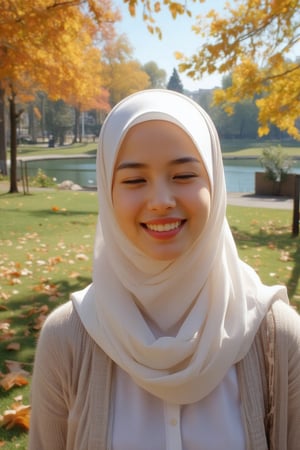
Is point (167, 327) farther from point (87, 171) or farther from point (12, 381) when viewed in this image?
point (87, 171)

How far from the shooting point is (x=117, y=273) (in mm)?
1391

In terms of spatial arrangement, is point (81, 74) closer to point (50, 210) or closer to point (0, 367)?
point (50, 210)

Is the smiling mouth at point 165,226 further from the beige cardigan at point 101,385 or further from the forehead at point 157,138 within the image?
the beige cardigan at point 101,385

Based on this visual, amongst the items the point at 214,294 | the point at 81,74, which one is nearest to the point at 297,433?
the point at 214,294

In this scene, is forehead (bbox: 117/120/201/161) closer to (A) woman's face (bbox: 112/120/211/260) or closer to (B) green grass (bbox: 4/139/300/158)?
(A) woman's face (bbox: 112/120/211/260)

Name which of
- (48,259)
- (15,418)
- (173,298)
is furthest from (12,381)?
(48,259)

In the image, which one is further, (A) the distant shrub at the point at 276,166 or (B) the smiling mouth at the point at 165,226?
(A) the distant shrub at the point at 276,166

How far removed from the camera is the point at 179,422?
130 centimetres

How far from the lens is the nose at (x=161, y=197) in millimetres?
1253

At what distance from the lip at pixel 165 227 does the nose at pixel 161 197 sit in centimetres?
3

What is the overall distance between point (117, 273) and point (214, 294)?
279mm

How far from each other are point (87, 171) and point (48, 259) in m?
24.3

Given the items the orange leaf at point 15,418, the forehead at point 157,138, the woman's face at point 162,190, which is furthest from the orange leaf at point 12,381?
the forehead at point 157,138

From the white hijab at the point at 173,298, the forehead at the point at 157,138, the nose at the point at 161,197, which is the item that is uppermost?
the forehead at the point at 157,138
